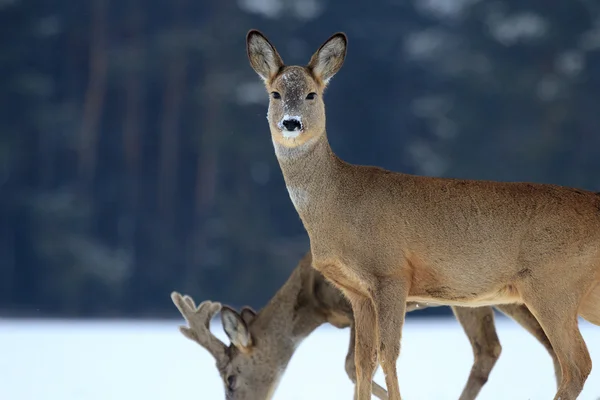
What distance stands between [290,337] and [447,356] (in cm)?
526

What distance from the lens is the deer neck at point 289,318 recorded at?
889 centimetres

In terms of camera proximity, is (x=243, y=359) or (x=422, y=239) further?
(x=243, y=359)

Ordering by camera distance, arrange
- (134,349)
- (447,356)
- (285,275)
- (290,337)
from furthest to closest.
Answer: (285,275)
(134,349)
(447,356)
(290,337)

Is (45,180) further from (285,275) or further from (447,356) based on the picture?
(447,356)

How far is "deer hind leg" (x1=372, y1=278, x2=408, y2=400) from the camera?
6.77 m

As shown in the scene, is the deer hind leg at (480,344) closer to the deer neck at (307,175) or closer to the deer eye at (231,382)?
the deer eye at (231,382)

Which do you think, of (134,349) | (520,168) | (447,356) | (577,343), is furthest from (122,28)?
(577,343)

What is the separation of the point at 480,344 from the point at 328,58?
2770 mm

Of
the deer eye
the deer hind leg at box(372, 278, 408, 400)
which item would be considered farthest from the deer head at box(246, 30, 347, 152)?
the deer eye

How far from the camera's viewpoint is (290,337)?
893 cm

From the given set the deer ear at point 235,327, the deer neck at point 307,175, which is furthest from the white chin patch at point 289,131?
the deer ear at point 235,327

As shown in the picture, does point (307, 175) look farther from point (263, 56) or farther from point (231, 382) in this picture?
point (231, 382)

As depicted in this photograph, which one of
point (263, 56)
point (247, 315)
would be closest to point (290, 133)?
point (263, 56)

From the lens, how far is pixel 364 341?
727cm
